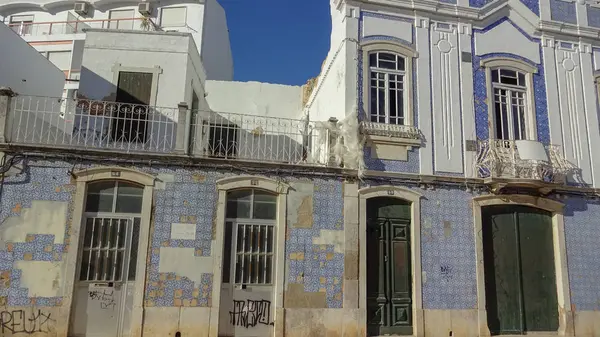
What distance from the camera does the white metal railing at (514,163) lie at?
34.6ft

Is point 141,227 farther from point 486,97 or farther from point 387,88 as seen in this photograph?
point 486,97

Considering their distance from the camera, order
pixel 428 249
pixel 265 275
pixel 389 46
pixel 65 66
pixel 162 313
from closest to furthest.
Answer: pixel 162 313 → pixel 265 275 → pixel 428 249 → pixel 389 46 → pixel 65 66

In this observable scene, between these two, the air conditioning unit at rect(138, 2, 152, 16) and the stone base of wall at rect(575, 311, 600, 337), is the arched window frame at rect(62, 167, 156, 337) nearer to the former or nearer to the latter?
the stone base of wall at rect(575, 311, 600, 337)

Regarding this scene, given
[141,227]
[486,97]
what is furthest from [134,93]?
[486,97]

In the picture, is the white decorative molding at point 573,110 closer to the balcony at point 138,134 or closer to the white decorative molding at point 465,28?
the white decorative molding at point 465,28

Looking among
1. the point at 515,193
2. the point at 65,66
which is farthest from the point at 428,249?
the point at 65,66

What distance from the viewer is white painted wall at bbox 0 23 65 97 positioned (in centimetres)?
1163

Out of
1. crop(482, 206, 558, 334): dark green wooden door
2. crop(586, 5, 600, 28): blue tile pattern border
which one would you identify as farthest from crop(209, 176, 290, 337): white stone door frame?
crop(586, 5, 600, 28): blue tile pattern border

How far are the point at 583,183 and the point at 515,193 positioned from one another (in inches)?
73.6

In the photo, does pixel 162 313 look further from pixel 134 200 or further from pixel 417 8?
pixel 417 8

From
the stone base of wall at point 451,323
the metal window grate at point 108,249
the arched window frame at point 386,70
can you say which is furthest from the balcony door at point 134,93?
the stone base of wall at point 451,323

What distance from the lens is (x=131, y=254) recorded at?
905cm

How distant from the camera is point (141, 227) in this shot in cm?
903

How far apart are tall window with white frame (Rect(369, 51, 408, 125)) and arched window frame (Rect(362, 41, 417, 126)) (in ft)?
0.13
